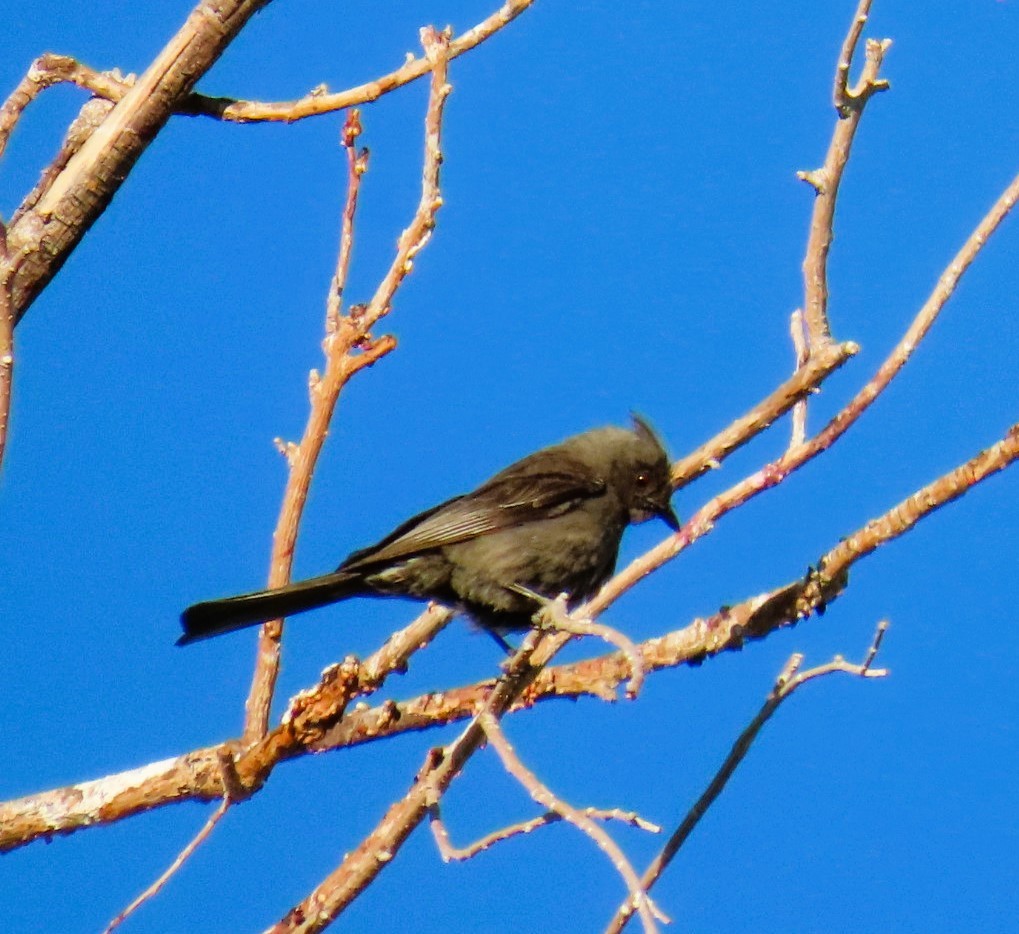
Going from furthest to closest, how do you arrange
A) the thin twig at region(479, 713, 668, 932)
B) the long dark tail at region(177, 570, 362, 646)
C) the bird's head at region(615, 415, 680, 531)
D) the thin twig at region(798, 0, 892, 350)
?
the bird's head at region(615, 415, 680, 531)
the long dark tail at region(177, 570, 362, 646)
the thin twig at region(798, 0, 892, 350)
the thin twig at region(479, 713, 668, 932)

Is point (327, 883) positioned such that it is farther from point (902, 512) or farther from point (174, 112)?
point (174, 112)

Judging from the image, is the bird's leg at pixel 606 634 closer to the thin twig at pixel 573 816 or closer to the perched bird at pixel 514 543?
the thin twig at pixel 573 816

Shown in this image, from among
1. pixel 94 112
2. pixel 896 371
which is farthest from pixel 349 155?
pixel 896 371

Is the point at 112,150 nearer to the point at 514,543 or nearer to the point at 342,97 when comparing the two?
the point at 342,97

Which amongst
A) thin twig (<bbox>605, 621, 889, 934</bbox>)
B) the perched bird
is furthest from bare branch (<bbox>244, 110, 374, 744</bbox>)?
thin twig (<bbox>605, 621, 889, 934</bbox>)

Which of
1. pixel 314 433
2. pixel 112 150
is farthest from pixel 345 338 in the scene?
pixel 112 150

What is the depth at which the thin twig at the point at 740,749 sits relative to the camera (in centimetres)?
338

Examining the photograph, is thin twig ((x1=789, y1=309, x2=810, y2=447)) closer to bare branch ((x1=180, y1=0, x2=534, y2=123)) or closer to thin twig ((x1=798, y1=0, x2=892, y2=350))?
thin twig ((x1=798, y1=0, x2=892, y2=350))

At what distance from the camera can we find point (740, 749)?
3557 mm

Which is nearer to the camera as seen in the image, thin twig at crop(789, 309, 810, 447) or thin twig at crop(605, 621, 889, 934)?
thin twig at crop(605, 621, 889, 934)

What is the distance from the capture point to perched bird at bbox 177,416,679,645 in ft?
18.9

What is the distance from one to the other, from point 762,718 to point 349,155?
1977 mm

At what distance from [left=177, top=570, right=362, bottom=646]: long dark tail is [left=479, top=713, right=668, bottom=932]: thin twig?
63.2 inches

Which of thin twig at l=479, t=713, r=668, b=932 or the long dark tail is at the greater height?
the long dark tail
